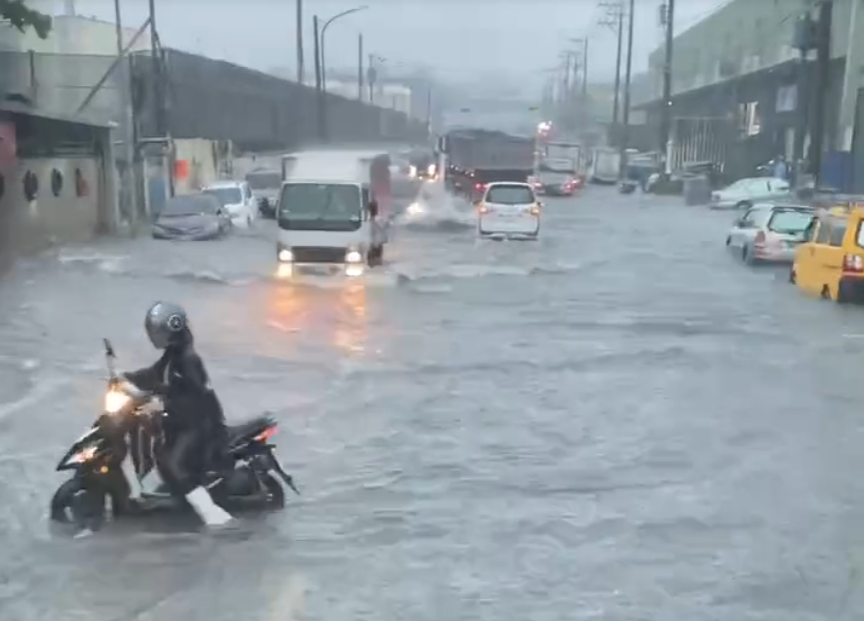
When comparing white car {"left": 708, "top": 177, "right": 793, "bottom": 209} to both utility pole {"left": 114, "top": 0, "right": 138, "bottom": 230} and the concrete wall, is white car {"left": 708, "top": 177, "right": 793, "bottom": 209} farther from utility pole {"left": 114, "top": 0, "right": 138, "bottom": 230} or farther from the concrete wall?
the concrete wall

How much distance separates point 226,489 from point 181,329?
1202 mm

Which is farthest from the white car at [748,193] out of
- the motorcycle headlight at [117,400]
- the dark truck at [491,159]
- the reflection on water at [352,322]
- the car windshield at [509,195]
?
the motorcycle headlight at [117,400]

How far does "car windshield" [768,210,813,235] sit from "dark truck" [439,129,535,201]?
26.9m

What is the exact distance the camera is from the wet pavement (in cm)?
793

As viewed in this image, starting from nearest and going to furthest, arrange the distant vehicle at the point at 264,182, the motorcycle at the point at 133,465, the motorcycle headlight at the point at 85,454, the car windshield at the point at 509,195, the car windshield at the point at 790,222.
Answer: the motorcycle at the point at 133,465 < the motorcycle headlight at the point at 85,454 < the car windshield at the point at 790,222 < the car windshield at the point at 509,195 < the distant vehicle at the point at 264,182

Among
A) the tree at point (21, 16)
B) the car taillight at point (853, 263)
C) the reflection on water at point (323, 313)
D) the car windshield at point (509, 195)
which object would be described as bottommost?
the reflection on water at point (323, 313)

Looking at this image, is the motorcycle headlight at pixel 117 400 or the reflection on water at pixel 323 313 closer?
the motorcycle headlight at pixel 117 400

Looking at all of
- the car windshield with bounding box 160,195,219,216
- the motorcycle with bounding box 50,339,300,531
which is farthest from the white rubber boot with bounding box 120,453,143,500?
the car windshield with bounding box 160,195,219,216

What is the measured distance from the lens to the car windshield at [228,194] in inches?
1708

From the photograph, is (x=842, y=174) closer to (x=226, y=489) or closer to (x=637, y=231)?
(x=637, y=231)

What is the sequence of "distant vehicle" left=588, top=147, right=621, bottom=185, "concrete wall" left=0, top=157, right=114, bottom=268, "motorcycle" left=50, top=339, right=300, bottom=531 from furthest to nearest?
"distant vehicle" left=588, top=147, right=621, bottom=185 → "concrete wall" left=0, top=157, right=114, bottom=268 → "motorcycle" left=50, top=339, right=300, bottom=531

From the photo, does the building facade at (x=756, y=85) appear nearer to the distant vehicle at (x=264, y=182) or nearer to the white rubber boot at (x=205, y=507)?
the distant vehicle at (x=264, y=182)

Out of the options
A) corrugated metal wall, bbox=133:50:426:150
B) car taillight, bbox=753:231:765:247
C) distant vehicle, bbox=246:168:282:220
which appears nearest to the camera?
car taillight, bbox=753:231:765:247

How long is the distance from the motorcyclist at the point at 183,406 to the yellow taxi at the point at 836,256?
1548 cm
